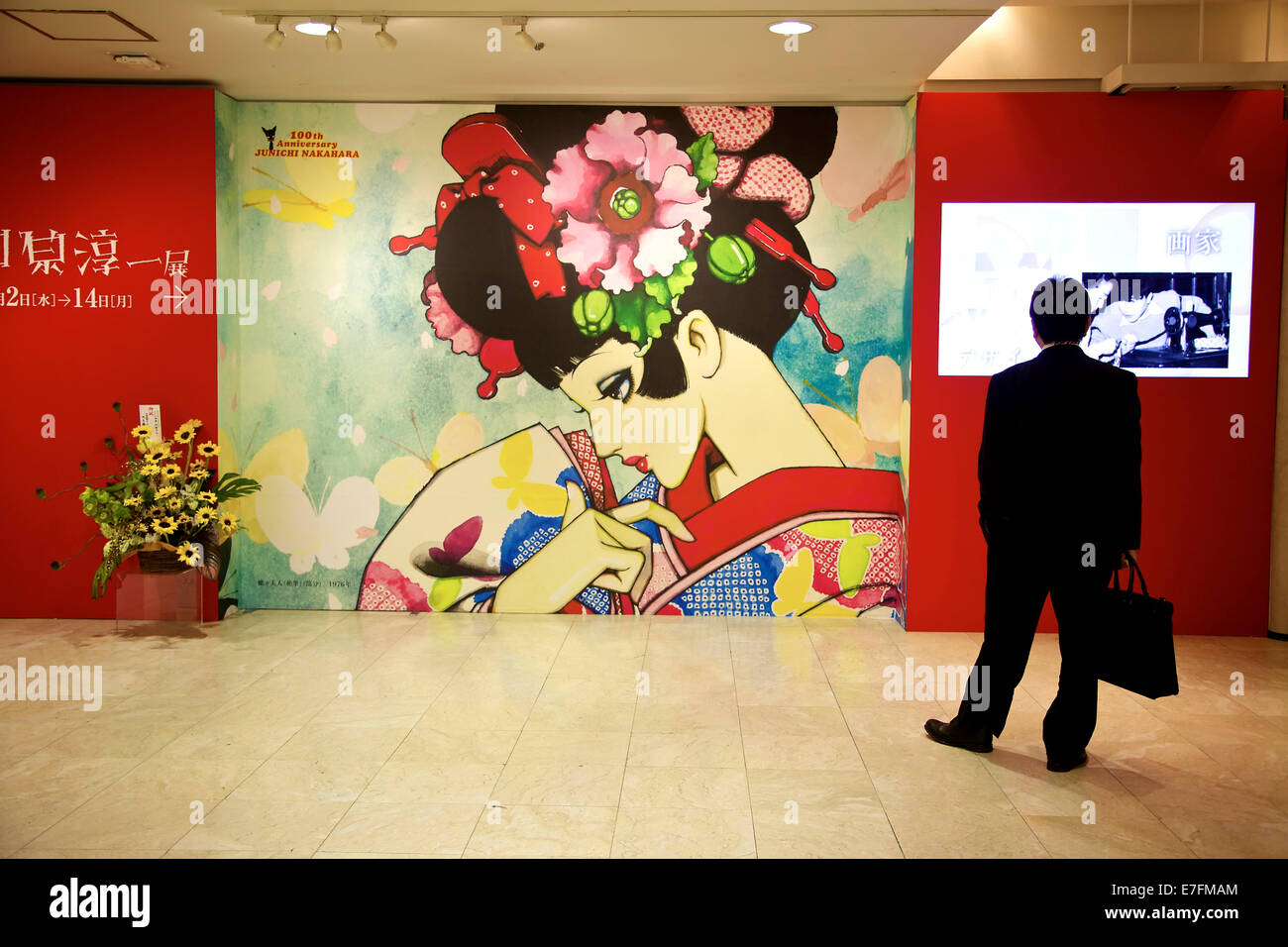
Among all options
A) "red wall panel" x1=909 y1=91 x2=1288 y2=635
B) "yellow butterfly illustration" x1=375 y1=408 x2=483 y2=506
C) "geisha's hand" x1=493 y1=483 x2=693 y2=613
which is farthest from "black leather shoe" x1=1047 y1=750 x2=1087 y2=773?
"yellow butterfly illustration" x1=375 y1=408 x2=483 y2=506

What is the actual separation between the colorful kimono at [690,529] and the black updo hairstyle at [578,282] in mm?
531

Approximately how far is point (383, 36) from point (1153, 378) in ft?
14.1

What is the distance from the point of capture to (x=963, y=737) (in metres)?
3.72

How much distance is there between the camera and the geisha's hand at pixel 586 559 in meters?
5.69

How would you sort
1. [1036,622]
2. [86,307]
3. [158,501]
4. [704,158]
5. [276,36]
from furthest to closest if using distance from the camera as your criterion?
[704,158], [86,307], [158,501], [276,36], [1036,622]

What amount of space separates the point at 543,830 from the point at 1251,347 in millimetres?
4581

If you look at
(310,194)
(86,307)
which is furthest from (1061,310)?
(86,307)

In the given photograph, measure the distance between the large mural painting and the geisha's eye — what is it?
0.04 ft

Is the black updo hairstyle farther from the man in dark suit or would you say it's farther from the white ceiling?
the man in dark suit

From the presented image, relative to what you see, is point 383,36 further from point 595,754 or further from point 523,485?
point 595,754

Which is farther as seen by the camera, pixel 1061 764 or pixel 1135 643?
pixel 1061 764

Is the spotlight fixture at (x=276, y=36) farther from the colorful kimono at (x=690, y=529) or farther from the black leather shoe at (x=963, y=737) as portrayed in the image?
the black leather shoe at (x=963, y=737)

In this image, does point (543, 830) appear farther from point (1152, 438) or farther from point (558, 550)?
point (1152, 438)

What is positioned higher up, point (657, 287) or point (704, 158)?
point (704, 158)
